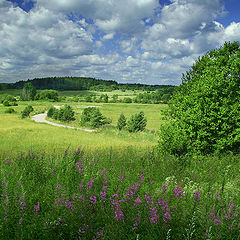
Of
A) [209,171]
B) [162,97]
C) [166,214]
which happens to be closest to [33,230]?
[166,214]

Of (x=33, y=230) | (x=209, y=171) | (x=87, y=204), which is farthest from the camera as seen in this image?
(x=209, y=171)

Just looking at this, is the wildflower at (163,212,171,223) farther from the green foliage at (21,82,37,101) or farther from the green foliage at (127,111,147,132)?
the green foliage at (21,82,37,101)

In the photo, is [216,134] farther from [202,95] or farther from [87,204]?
[87,204]

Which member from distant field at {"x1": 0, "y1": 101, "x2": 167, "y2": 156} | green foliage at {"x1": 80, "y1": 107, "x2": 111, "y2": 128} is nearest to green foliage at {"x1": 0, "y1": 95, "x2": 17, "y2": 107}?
distant field at {"x1": 0, "y1": 101, "x2": 167, "y2": 156}

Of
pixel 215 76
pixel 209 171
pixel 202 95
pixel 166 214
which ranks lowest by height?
pixel 209 171

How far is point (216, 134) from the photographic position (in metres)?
8.40

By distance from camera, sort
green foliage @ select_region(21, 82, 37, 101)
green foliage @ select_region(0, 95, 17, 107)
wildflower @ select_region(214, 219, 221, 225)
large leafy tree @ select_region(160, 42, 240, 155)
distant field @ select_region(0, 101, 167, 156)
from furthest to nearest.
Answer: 1. green foliage @ select_region(21, 82, 37, 101)
2. green foliage @ select_region(0, 95, 17, 107)
3. distant field @ select_region(0, 101, 167, 156)
4. large leafy tree @ select_region(160, 42, 240, 155)
5. wildflower @ select_region(214, 219, 221, 225)

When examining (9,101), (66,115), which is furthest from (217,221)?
(9,101)

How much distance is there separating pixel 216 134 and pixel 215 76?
8.70 feet

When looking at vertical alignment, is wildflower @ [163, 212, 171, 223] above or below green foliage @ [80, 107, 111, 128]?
above

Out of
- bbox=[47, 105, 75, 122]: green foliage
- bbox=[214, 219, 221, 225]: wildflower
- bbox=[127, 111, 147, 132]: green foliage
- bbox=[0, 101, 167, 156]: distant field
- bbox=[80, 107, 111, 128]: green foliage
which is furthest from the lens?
bbox=[47, 105, 75, 122]: green foliage

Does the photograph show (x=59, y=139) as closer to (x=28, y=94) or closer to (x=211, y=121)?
(x=211, y=121)

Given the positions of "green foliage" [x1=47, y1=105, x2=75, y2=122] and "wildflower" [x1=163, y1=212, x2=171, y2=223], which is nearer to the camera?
"wildflower" [x1=163, y1=212, x2=171, y2=223]

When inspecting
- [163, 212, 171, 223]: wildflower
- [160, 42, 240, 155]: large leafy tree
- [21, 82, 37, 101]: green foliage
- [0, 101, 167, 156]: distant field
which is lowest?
[0, 101, 167, 156]: distant field
